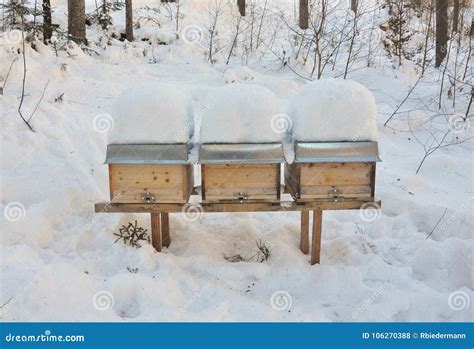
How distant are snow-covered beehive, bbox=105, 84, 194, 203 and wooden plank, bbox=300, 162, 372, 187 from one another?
0.93m

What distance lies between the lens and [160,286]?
11.8ft

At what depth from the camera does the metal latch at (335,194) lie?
12.5 feet

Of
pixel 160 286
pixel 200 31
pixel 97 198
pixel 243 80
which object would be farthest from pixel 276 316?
pixel 200 31

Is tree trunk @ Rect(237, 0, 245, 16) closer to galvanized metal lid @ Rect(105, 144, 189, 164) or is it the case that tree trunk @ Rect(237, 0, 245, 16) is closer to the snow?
the snow

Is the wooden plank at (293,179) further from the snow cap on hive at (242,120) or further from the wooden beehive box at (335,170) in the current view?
the snow cap on hive at (242,120)

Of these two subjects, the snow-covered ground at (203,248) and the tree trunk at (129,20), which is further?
the tree trunk at (129,20)

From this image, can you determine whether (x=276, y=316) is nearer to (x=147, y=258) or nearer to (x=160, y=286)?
(x=160, y=286)

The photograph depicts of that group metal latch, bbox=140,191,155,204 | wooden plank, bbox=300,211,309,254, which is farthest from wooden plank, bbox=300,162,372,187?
metal latch, bbox=140,191,155,204

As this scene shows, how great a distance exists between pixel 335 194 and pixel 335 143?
1.34ft

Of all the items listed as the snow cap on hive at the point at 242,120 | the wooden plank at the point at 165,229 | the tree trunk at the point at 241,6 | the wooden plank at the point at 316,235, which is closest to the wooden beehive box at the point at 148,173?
the snow cap on hive at the point at 242,120

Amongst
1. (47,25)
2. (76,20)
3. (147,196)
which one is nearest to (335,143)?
(147,196)

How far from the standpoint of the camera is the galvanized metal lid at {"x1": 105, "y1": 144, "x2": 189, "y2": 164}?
3621 mm

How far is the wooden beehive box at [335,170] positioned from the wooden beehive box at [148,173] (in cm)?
88

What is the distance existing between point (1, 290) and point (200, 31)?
32.6ft
